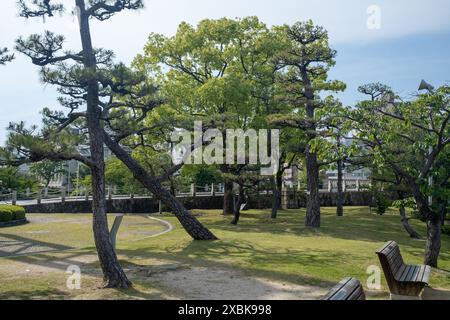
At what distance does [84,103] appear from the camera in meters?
9.55

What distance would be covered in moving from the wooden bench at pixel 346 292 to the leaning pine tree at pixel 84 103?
452cm

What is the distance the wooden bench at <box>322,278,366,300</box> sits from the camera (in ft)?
12.1

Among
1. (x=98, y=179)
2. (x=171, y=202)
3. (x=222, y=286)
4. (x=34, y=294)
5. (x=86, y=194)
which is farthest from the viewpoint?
(x=86, y=194)

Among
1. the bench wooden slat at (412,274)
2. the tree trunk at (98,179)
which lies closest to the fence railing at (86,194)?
the bench wooden slat at (412,274)

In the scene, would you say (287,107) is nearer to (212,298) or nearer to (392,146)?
(392,146)

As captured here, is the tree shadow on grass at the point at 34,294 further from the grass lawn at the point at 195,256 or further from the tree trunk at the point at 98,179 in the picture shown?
the tree trunk at the point at 98,179

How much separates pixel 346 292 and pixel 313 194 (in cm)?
1436

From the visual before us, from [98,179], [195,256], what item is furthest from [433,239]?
[98,179]

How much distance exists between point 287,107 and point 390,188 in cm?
756

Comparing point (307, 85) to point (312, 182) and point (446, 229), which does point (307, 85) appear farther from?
point (446, 229)

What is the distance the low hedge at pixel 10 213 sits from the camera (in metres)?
18.0
